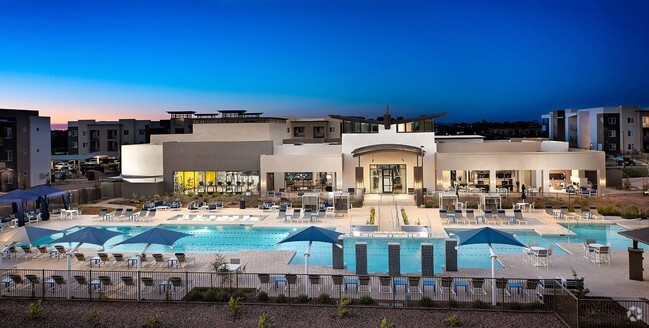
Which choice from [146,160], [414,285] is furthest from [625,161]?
[414,285]

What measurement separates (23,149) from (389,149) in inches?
1478

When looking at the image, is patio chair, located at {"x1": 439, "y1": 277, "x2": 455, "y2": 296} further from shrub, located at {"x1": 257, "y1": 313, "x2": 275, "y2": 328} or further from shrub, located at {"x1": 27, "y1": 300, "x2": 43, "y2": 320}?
shrub, located at {"x1": 27, "y1": 300, "x2": 43, "y2": 320}

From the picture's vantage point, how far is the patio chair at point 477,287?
14539mm

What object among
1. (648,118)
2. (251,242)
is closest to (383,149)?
(251,242)

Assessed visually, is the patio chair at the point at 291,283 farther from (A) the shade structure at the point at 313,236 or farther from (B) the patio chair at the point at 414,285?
(B) the patio chair at the point at 414,285

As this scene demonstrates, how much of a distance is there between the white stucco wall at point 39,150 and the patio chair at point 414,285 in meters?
48.5

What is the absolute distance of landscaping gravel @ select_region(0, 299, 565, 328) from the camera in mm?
12898

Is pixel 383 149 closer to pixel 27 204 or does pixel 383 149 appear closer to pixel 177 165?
pixel 177 165

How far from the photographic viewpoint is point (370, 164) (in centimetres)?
3869

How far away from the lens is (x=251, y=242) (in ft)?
77.9

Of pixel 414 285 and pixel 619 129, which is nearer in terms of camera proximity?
pixel 414 285

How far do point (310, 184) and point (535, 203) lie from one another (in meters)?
17.0

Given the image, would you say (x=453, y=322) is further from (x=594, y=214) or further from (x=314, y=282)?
(x=594, y=214)

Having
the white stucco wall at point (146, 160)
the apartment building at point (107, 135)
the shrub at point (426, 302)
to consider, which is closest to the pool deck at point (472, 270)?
the shrub at point (426, 302)
